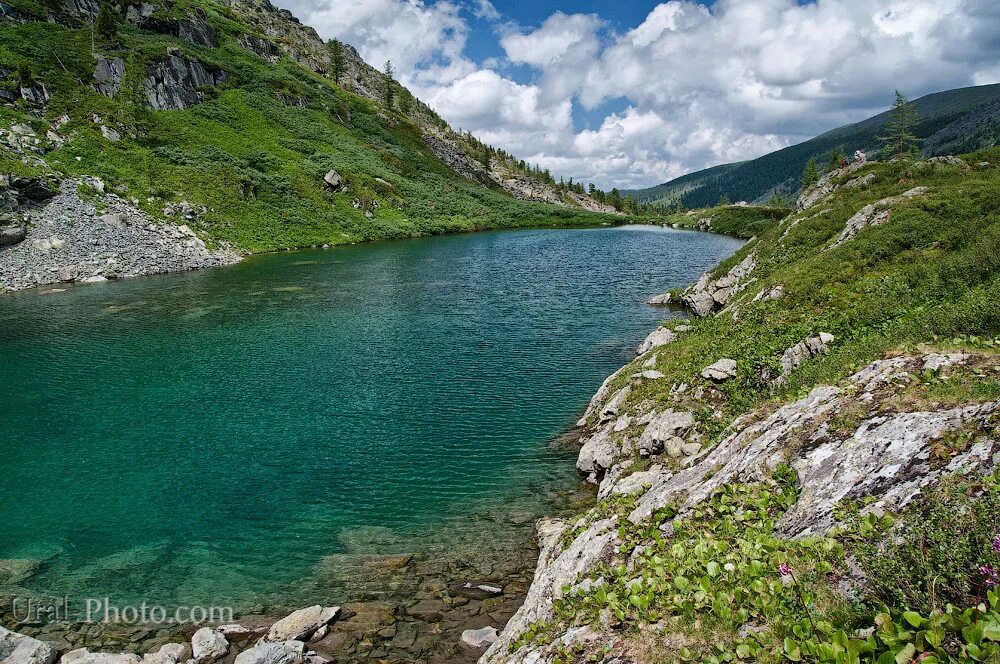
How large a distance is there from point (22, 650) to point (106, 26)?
158619 millimetres

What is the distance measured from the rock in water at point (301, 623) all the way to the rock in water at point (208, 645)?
3.31 feet

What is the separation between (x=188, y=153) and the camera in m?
110

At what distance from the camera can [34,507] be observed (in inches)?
848

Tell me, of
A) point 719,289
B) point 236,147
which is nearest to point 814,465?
point 719,289

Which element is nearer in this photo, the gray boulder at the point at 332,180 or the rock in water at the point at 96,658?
the rock in water at the point at 96,658

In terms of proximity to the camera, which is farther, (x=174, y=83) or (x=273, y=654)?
(x=174, y=83)

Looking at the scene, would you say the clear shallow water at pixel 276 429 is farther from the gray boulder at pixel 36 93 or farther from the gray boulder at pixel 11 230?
the gray boulder at pixel 36 93

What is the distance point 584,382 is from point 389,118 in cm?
17832

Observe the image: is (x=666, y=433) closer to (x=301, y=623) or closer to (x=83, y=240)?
(x=301, y=623)

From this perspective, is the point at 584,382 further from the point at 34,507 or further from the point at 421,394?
the point at 34,507

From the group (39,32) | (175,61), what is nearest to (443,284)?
(175,61)

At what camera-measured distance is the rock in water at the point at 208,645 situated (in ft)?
45.5

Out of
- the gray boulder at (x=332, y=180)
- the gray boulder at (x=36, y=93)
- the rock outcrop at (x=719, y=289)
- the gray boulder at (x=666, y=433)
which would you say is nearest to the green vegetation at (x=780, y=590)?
the gray boulder at (x=666, y=433)

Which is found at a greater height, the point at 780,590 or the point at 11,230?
the point at 11,230
